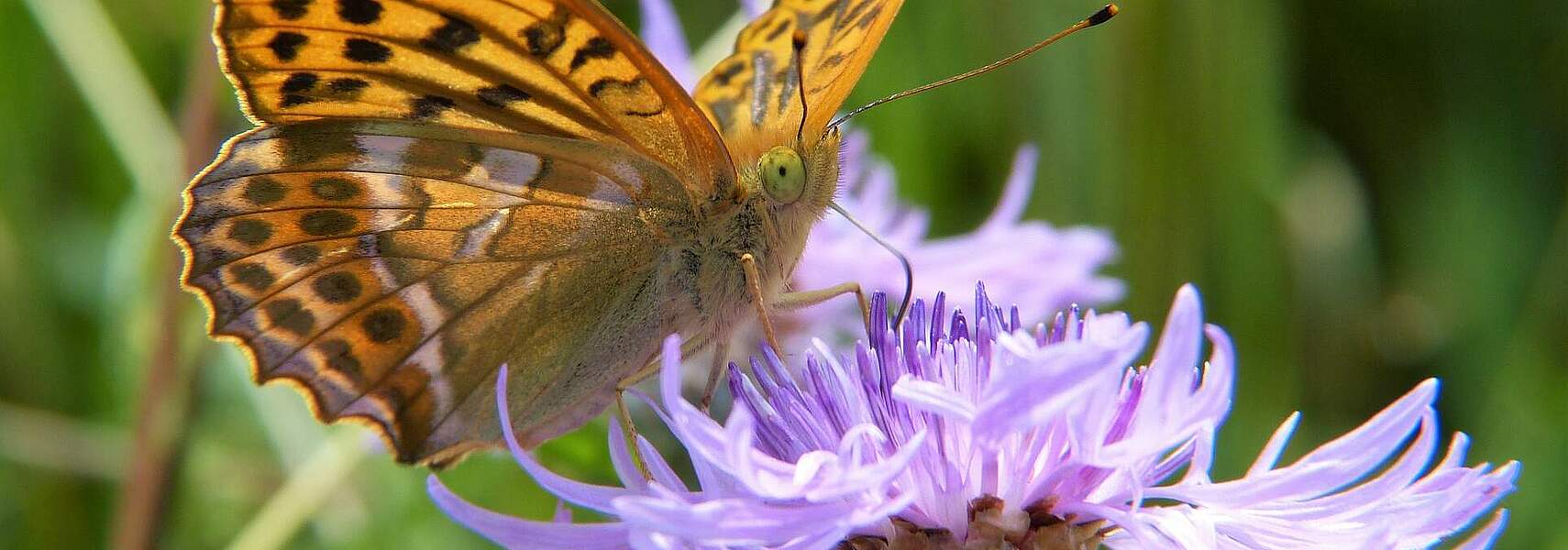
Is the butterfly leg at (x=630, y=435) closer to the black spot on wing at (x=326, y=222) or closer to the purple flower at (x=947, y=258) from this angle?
the black spot on wing at (x=326, y=222)

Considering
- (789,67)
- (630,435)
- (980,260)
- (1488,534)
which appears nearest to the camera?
(1488,534)

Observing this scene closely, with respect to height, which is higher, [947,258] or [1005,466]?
[1005,466]

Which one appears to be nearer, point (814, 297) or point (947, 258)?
point (814, 297)

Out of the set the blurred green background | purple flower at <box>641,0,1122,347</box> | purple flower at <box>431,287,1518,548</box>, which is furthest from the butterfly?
the blurred green background

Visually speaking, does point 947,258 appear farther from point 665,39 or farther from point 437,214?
point 437,214

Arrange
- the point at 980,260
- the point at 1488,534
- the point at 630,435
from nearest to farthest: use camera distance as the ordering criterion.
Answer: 1. the point at 1488,534
2. the point at 630,435
3. the point at 980,260

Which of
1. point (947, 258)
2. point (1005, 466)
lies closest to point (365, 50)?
point (1005, 466)

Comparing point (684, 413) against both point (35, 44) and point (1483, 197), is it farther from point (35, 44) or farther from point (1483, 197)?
point (35, 44)

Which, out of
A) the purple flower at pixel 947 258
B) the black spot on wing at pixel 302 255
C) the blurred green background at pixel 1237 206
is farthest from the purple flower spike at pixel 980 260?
the black spot on wing at pixel 302 255
